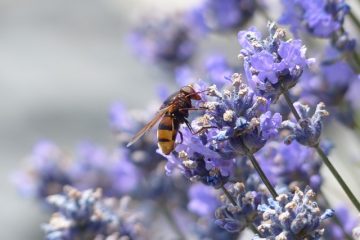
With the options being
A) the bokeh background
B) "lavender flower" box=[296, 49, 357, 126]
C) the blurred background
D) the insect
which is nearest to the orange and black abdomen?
the insect

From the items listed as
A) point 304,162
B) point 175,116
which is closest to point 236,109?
point 175,116

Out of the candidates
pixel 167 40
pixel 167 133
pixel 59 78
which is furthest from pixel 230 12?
pixel 59 78

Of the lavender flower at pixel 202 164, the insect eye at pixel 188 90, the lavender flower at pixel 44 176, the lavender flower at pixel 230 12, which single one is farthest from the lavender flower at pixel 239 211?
the lavender flower at pixel 44 176

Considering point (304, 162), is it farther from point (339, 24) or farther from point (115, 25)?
point (115, 25)

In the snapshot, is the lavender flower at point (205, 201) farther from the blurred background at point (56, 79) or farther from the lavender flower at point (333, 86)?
the blurred background at point (56, 79)

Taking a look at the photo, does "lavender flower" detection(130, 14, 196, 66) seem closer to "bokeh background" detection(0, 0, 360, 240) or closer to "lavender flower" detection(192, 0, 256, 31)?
"lavender flower" detection(192, 0, 256, 31)
